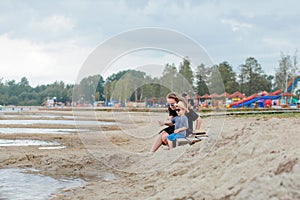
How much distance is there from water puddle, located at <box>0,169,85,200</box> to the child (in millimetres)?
2523

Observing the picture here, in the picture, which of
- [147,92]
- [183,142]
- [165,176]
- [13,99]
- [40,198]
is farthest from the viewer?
[13,99]

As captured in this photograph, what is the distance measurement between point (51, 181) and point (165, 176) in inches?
98.9

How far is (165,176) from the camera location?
7.93 metres

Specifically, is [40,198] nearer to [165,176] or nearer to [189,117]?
[165,176]

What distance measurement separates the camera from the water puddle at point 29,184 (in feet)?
24.2

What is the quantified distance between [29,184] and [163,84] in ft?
42.1

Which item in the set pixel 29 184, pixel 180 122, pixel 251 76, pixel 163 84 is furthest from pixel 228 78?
pixel 29 184

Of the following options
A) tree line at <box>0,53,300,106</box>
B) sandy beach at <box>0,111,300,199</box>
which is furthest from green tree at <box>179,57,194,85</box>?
sandy beach at <box>0,111,300,199</box>

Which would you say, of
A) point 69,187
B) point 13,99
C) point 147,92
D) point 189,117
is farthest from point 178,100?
point 13,99

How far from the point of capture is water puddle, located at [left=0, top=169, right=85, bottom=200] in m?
7.37

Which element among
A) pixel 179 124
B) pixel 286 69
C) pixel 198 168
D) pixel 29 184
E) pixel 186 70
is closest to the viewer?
pixel 198 168

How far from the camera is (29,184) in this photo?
8.25 meters

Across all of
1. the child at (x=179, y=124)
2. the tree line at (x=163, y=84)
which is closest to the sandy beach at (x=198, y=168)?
the child at (x=179, y=124)

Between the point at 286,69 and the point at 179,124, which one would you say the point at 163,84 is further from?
the point at 286,69
